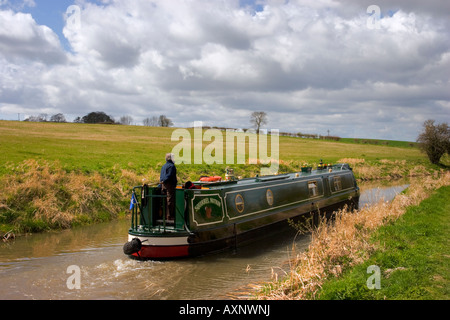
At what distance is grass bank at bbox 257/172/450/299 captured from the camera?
16.5ft

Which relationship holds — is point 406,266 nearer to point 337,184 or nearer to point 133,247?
point 133,247

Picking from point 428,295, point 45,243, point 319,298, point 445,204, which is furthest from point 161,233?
point 445,204

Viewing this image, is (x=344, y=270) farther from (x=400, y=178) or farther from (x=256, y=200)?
(x=400, y=178)

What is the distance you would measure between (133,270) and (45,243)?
3.77 meters

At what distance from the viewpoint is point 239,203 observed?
1032 centimetres

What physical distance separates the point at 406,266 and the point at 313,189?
8.25m

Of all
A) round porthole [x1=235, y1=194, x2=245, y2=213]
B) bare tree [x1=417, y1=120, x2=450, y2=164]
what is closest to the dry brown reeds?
round porthole [x1=235, y1=194, x2=245, y2=213]

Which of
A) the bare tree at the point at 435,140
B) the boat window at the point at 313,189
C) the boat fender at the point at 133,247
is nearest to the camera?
the boat fender at the point at 133,247

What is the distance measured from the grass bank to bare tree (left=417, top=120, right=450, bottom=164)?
1251 inches

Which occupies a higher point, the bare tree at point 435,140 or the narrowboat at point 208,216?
the bare tree at point 435,140

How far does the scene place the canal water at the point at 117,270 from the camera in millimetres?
6684

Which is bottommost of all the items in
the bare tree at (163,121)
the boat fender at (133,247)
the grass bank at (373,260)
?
the boat fender at (133,247)

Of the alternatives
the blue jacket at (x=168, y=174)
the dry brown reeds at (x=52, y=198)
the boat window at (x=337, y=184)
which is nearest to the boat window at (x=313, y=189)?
the boat window at (x=337, y=184)

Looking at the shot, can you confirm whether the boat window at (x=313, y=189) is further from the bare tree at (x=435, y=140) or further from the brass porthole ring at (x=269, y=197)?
the bare tree at (x=435, y=140)
